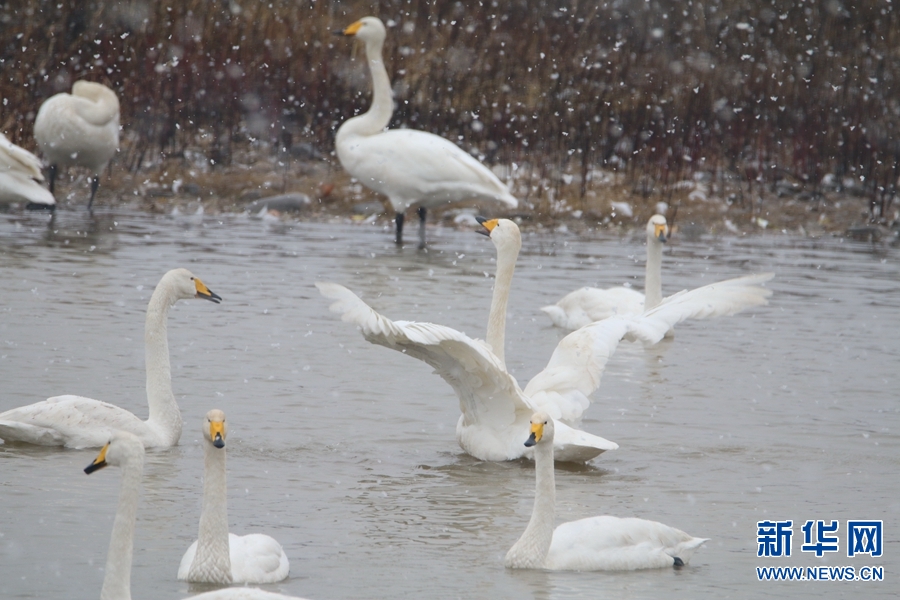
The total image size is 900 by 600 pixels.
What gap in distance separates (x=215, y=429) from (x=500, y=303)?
2.99 metres

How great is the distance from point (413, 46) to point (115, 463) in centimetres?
1847

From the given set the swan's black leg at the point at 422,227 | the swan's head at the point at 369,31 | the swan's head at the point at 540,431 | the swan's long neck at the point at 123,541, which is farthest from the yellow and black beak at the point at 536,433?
the swan's head at the point at 369,31

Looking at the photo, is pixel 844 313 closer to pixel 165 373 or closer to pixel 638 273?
pixel 638 273

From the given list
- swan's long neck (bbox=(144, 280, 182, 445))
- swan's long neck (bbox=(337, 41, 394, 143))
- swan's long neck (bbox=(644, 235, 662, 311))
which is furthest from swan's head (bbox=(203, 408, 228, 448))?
swan's long neck (bbox=(337, 41, 394, 143))

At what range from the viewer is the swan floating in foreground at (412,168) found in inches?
647

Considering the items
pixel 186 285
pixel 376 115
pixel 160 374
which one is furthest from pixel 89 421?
pixel 376 115

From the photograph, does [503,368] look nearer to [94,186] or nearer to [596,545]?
[596,545]

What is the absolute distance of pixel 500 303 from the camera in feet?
26.4

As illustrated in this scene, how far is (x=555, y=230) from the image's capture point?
18.5 metres

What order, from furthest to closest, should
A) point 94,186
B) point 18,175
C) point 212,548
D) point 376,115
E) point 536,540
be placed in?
point 94,186, point 376,115, point 18,175, point 536,540, point 212,548

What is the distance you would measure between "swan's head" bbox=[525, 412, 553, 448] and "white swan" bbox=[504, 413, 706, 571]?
7.9 inches

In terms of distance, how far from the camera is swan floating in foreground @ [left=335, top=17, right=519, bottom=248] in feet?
53.9

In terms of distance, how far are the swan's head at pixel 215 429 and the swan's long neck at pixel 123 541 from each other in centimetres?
40

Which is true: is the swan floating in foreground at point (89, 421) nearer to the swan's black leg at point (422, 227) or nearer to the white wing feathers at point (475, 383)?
the white wing feathers at point (475, 383)
